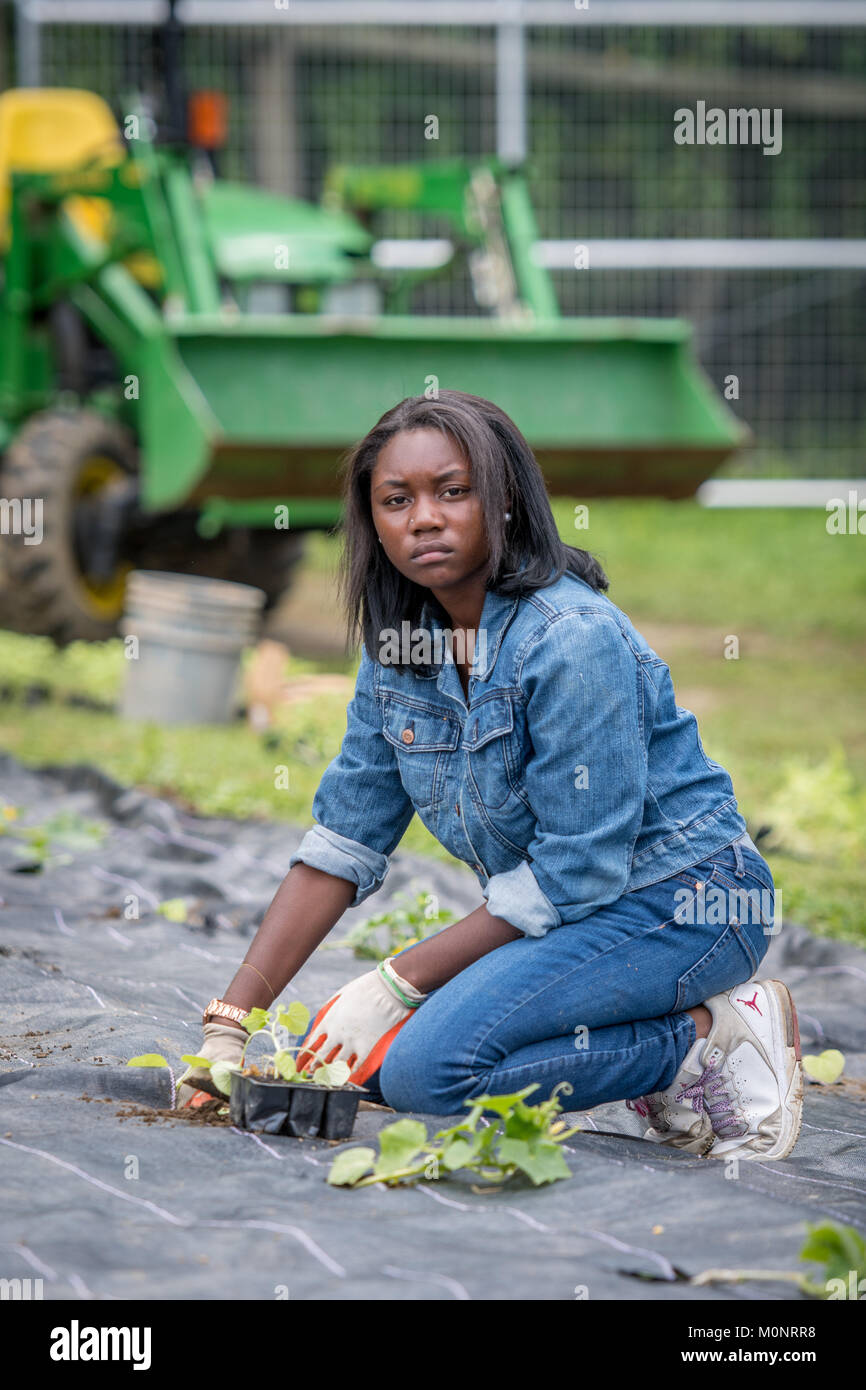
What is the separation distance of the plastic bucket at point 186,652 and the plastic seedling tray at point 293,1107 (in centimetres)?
380

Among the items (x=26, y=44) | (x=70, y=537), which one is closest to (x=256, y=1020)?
(x=70, y=537)

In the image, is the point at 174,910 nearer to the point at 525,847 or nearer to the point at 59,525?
the point at 525,847

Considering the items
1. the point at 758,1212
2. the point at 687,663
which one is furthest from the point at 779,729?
the point at 758,1212

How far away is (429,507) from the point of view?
6.81 feet

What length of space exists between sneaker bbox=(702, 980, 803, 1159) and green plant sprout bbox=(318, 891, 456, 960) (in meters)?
0.78

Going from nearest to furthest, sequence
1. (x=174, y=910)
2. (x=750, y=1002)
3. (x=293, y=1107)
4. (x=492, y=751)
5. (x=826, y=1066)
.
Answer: (x=293, y=1107), (x=492, y=751), (x=750, y=1002), (x=826, y=1066), (x=174, y=910)

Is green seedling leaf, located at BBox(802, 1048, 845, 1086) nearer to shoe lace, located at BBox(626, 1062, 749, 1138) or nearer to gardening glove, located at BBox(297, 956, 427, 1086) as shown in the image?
shoe lace, located at BBox(626, 1062, 749, 1138)

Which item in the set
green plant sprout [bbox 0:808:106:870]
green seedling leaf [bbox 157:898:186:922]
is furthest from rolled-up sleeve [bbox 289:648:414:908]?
green plant sprout [bbox 0:808:106:870]

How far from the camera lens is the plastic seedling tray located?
2018mm

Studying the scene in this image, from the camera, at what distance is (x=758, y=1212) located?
69.4 inches

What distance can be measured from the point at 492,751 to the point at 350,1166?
0.59 m

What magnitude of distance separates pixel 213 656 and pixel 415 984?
3739 millimetres

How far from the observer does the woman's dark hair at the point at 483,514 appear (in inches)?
81.7

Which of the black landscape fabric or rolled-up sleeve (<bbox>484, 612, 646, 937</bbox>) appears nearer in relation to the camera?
the black landscape fabric
